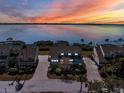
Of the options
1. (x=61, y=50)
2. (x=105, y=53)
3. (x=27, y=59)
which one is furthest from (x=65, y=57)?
(x=105, y=53)

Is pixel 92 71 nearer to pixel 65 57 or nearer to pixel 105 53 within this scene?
pixel 105 53

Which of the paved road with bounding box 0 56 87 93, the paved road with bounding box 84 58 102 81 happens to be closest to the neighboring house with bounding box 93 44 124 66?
the paved road with bounding box 84 58 102 81

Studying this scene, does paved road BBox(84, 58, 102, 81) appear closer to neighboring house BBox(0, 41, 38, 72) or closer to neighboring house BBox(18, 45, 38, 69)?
neighboring house BBox(18, 45, 38, 69)

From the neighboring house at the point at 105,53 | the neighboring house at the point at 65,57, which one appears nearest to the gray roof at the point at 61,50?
the neighboring house at the point at 65,57

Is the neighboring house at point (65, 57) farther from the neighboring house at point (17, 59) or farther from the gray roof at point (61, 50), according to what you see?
the neighboring house at point (17, 59)

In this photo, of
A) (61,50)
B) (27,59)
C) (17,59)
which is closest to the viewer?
(27,59)

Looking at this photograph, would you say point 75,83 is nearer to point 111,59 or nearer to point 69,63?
point 69,63

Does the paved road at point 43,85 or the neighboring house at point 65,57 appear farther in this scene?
the neighboring house at point 65,57
